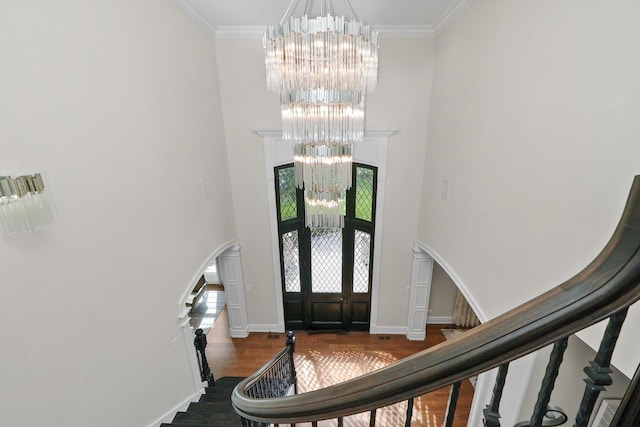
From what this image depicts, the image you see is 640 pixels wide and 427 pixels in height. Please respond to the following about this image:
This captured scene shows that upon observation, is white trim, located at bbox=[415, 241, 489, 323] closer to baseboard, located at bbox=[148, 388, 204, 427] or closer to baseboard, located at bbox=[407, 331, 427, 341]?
baseboard, located at bbox=[407, 331, 427, 341]

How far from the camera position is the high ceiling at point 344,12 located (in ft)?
12.2

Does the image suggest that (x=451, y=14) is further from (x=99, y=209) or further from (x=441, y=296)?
(x=441, y=296)

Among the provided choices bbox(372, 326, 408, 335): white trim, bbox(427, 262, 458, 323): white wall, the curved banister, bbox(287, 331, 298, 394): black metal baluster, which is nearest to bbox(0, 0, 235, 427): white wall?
bbox(287, 331, 298, 394): black metal baluster

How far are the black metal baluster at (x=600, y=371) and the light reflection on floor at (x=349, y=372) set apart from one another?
4339mm

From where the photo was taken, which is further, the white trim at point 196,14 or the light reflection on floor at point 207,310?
the light reflection on floor at point 207,310

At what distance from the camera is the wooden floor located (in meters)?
4.82

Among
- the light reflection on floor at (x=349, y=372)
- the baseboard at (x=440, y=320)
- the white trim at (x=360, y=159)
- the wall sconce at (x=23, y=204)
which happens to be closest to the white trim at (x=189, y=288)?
the white trim at (x=360, y=159)

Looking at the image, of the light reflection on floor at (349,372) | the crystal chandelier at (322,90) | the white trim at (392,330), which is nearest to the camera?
the crystal chandelier at (322,90)

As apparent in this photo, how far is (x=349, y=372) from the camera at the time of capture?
5309 mm

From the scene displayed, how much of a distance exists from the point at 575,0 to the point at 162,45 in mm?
3770

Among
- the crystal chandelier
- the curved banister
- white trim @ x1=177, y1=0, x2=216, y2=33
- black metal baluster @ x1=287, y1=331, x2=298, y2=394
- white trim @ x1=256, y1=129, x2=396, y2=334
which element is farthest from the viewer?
white trim @ x1=256, y1=129, x2=396, y2=334

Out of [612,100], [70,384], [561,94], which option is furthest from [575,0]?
[70,384]

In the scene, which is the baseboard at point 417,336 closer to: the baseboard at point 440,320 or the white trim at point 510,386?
the baseboard at point 440,320

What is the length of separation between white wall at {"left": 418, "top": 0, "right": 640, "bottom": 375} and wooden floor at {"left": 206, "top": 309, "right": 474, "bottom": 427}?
251 cm
